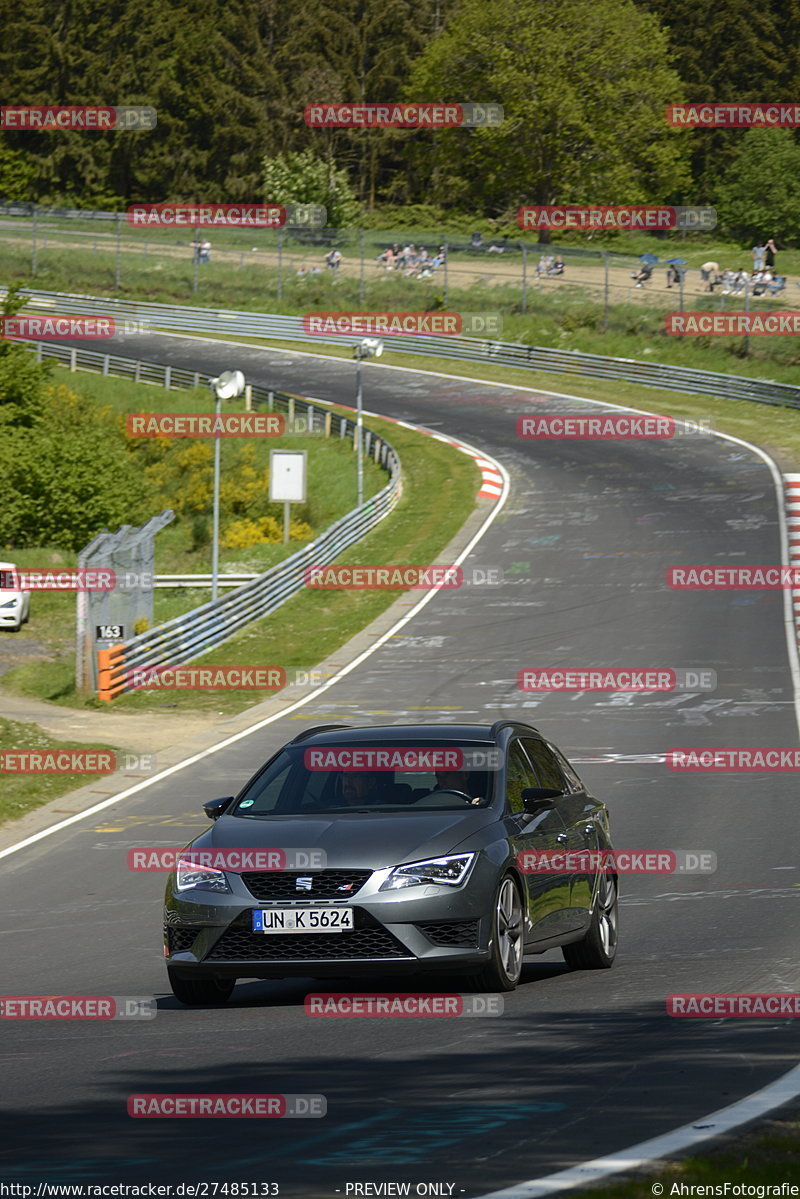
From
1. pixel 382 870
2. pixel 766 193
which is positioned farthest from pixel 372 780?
pixel 766 193

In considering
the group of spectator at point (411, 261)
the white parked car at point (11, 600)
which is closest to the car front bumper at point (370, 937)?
the white parked car at point (11, 600)

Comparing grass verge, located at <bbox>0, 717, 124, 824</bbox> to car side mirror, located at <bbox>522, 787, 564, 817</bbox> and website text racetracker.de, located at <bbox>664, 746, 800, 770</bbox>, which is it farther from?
car side mirror, located at <bbox>522, 787, 564, 817</bbox>

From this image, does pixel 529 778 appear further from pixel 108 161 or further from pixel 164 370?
pixel 108 161

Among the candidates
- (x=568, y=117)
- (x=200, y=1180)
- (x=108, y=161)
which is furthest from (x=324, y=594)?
(x=108, y=161)

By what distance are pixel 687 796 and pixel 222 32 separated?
10929 cm

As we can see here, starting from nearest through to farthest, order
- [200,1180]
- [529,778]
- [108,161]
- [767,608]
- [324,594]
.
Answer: [200,1180]
[529,778]
[767,608]
[324,594]
[108,161]

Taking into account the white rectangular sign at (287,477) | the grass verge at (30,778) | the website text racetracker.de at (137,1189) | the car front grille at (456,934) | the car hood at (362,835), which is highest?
the website text racetracker.de at (137,1189)

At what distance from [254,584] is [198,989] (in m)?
29.5

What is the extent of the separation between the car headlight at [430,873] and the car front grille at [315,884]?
0.47 ft

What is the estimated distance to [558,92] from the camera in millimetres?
96750

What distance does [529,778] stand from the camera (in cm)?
1127

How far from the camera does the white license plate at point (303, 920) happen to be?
947 cm

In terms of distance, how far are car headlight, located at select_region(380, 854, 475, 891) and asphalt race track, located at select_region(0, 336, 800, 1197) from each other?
75 centimetres

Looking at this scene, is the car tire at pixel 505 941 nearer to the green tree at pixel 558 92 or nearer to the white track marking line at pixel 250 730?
the white track marking line at pixel 250 730
